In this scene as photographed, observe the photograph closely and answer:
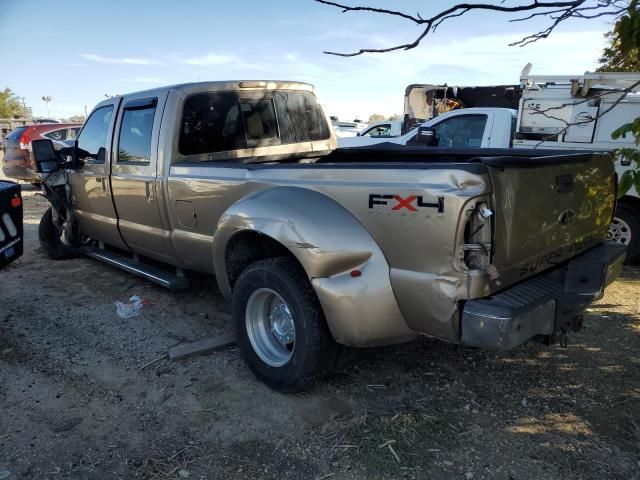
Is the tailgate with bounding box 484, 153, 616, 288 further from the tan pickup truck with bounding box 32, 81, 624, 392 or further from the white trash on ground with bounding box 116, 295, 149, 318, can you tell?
the white trash on ground with bounding box 116, 295, 149, 318

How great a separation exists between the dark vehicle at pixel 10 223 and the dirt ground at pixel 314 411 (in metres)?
0.69

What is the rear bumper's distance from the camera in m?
2.25

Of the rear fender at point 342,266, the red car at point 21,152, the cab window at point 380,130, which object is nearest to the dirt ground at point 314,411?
the rear fender at point 342,266

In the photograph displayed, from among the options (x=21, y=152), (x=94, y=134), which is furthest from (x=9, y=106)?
(x=94, y=134)

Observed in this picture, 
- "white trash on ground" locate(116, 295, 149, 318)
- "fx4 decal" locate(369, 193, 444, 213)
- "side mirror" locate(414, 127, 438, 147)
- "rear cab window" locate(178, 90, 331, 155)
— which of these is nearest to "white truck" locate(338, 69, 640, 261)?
"side mirror" locate(414, 127, 438, 147)

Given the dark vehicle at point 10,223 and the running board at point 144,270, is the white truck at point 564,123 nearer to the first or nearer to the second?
the running board at point 144,270

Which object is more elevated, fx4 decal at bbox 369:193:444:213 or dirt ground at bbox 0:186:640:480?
fx4 decal at bbox 369:193:444:213

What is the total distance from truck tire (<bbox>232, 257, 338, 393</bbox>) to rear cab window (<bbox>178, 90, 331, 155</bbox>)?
1.44 metres

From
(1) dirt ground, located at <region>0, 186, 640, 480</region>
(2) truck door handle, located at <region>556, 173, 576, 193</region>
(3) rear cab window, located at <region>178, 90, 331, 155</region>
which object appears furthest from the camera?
(3) rear cab window, located at <region>178, 90, 331, 155</region>

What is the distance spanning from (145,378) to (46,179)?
135 inches

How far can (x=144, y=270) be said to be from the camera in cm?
463

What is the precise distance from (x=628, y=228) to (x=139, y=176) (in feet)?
18.2

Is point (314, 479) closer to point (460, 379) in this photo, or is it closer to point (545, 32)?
point (460, 379)

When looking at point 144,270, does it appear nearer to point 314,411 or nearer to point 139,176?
point 139,176
